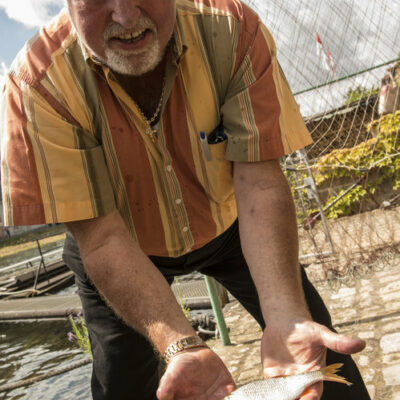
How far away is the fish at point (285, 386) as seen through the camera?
1.52 meters

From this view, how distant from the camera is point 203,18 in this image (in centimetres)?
228

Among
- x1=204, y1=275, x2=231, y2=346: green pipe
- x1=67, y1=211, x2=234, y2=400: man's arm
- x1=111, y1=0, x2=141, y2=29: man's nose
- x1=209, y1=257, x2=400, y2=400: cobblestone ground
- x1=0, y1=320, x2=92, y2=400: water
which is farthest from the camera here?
x1=0, y1=320, x2=92, y2=400: water


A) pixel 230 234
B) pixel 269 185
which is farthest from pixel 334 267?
pixel 269 185

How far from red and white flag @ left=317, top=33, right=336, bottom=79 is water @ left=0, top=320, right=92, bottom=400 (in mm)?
5132

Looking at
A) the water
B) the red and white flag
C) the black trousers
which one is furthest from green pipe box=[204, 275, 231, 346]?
the red and white flag

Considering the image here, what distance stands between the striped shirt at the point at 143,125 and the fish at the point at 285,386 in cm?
99

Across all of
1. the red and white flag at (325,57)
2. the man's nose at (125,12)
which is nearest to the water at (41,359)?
the man's nose at (125,12)

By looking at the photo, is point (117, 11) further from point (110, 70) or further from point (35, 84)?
point (35, 84)

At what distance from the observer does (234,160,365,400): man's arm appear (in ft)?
5.38

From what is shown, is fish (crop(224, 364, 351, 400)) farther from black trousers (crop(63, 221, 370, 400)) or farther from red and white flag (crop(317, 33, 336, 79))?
A: red and white flag (crop(317, 33, 336, 79))

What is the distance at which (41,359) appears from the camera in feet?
20.8

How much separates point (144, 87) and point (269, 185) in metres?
0.78

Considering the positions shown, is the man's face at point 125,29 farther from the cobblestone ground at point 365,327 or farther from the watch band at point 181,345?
the cobblestone ground at point 365,327

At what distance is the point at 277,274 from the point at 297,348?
0.34 metres
